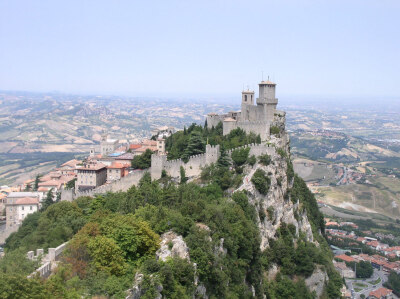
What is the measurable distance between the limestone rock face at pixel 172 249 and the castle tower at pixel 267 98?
24.1 meters

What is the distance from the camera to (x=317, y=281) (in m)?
42.2

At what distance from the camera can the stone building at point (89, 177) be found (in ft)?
158

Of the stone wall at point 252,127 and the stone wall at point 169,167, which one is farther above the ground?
the stone wall at point 252,127

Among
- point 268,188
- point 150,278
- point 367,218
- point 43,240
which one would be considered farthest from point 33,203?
point 367,218

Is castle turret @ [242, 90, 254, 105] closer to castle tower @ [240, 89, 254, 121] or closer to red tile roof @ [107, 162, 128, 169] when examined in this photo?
castle tower @ [240, 89, 254, 121]

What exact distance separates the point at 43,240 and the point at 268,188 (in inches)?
773

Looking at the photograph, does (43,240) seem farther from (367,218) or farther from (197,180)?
(367,218)

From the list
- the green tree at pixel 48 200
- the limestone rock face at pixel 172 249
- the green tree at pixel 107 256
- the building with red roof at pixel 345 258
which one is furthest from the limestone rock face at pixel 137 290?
the building with red roof at pixel 345 258

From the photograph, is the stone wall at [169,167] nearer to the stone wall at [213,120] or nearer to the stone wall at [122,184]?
the stone wall at [122,184]

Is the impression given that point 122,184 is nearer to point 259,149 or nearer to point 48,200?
point 48,200

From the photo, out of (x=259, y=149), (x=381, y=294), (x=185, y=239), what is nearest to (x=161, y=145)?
(x=259, y=149)

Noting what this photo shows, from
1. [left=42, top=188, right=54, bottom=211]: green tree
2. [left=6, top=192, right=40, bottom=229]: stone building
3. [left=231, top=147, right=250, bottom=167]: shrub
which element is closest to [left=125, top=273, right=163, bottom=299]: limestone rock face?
[left=231, top=147, right=250, bottom=167]: shrub

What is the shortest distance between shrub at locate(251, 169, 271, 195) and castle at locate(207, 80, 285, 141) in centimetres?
562

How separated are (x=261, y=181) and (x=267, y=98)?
11.1 metres
